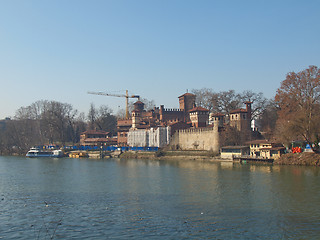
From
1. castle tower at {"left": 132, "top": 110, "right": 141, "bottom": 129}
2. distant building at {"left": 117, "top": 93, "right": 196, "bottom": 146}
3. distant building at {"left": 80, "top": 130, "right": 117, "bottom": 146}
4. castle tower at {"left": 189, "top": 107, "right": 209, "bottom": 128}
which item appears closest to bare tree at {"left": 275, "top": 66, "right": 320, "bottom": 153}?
castle tower at {"left": 189, "top": 107, "right": 209, "bottom": 128}

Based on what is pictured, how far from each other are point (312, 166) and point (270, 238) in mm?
27415

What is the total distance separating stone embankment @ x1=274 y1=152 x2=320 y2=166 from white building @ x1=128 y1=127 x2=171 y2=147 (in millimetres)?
30342

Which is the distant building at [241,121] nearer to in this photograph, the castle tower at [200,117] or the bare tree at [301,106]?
the bare tree at [301,106]

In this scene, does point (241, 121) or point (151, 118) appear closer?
point (241, 121)

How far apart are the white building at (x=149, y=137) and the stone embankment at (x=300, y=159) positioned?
99.5 ft

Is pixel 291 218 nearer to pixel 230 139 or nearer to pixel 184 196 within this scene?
pixel 184 196

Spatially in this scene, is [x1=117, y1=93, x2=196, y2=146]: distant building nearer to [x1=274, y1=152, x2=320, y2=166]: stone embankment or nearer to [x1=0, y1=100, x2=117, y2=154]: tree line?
[x1=0, y1=100, x2=117, y2=154]: tree line

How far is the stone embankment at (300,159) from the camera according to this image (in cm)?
4038

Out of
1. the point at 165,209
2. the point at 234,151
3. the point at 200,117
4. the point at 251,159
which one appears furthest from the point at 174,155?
the point at 165,209

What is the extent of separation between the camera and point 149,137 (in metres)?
76.3

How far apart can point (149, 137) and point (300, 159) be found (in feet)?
128

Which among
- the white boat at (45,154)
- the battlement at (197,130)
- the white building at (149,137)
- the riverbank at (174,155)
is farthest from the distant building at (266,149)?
the white boat at (45,154)

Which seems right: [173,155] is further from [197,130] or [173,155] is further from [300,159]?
[300,159]

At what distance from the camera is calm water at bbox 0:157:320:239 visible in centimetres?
1591
